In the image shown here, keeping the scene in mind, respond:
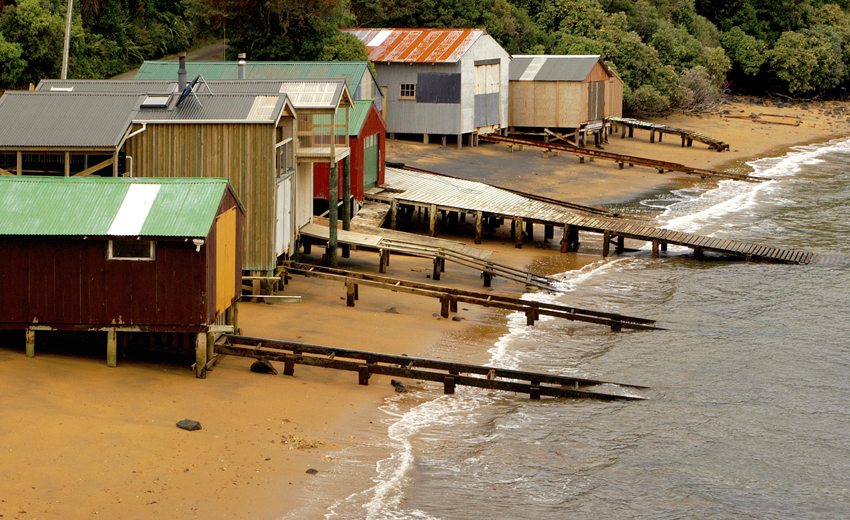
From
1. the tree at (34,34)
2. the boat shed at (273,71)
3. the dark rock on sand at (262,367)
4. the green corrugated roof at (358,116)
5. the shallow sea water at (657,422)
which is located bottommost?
the shallow sea water at (657,422)

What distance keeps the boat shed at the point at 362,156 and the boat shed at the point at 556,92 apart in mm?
19048

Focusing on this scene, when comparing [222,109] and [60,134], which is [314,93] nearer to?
[222,109]

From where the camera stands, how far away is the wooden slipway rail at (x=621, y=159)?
43719 mm

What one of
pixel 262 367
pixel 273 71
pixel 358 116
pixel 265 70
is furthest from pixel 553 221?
pixel 262 367

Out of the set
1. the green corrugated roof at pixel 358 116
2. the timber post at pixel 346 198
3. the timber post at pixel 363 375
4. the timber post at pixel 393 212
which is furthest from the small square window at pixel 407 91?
the timber post at pixel 363 375

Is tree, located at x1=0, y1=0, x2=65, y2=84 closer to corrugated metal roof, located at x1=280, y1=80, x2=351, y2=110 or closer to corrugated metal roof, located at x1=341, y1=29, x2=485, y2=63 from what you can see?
corrugated metal roof, located at x1=341, y1=29, x2=485, y2=63

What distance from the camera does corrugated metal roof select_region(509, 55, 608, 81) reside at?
48562 millimetres

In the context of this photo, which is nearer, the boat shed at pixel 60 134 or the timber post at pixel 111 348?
the timber post at pixel 111 348

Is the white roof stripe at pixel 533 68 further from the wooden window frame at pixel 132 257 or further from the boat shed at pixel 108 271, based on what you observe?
the wooden window frame at pixel 132 257

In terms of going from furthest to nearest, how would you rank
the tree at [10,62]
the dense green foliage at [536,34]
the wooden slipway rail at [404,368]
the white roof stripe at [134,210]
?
the dense green foliage at [536,34]
the tree at [10,62]
the wooden slipway rail at [404,368]
the white roof stripe at [134,210]

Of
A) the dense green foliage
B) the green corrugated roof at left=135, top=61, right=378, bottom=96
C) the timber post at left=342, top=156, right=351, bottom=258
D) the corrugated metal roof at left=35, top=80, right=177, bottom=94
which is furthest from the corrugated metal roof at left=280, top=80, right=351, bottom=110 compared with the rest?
the dense green foliage

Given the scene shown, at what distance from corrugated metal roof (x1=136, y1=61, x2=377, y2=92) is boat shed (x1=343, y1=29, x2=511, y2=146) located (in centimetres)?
914

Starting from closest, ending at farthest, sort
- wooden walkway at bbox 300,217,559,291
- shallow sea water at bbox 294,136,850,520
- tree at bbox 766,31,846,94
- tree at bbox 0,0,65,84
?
1. shallow sea water at bbox 294,136,850,520
2. wooden walkway at bbox 300,217,559,291
3. tree at bbox 0,0,65,84
4. tree at bbox 766,31,846,94

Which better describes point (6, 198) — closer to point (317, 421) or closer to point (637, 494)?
point (317, 421)
